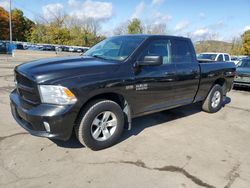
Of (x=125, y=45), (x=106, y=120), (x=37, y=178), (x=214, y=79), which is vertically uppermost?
(x=125, y=45)

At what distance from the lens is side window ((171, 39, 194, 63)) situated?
5.11m

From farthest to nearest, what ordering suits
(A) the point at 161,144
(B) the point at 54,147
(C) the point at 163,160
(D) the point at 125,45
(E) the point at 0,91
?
(E) the point at 0,91, (D) the point at 125,45, (A) the point at 161,144, (B) the point at 54,147, (C) the point at 163,160

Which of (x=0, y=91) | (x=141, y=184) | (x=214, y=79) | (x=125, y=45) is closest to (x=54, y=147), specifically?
(x=141, y=184)

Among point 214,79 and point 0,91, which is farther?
point 0,91

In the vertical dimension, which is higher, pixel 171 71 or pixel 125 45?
pixel 125 45

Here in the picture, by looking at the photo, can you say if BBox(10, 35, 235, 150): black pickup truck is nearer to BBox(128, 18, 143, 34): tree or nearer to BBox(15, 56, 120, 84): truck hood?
BBox(15, 56, 120, 84): truck hood

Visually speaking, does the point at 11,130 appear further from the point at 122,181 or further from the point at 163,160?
the point at 163,160

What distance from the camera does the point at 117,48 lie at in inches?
182

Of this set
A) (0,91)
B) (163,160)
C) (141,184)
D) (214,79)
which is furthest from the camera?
(0,91)

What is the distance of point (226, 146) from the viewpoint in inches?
173

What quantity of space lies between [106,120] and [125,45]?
4.97 feet

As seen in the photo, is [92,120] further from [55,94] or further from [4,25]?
[4,25]

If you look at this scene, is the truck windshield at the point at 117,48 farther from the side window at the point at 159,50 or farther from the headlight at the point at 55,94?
the headlight at the point at 55,94

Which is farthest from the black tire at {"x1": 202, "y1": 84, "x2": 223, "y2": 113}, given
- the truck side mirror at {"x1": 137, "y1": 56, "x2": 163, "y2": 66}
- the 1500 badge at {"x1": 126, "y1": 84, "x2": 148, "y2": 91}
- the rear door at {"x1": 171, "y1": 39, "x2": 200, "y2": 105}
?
Answer: the truck side mirror at {"x1": 137, "y1": 56, "x2": 163, "y2": 66}
